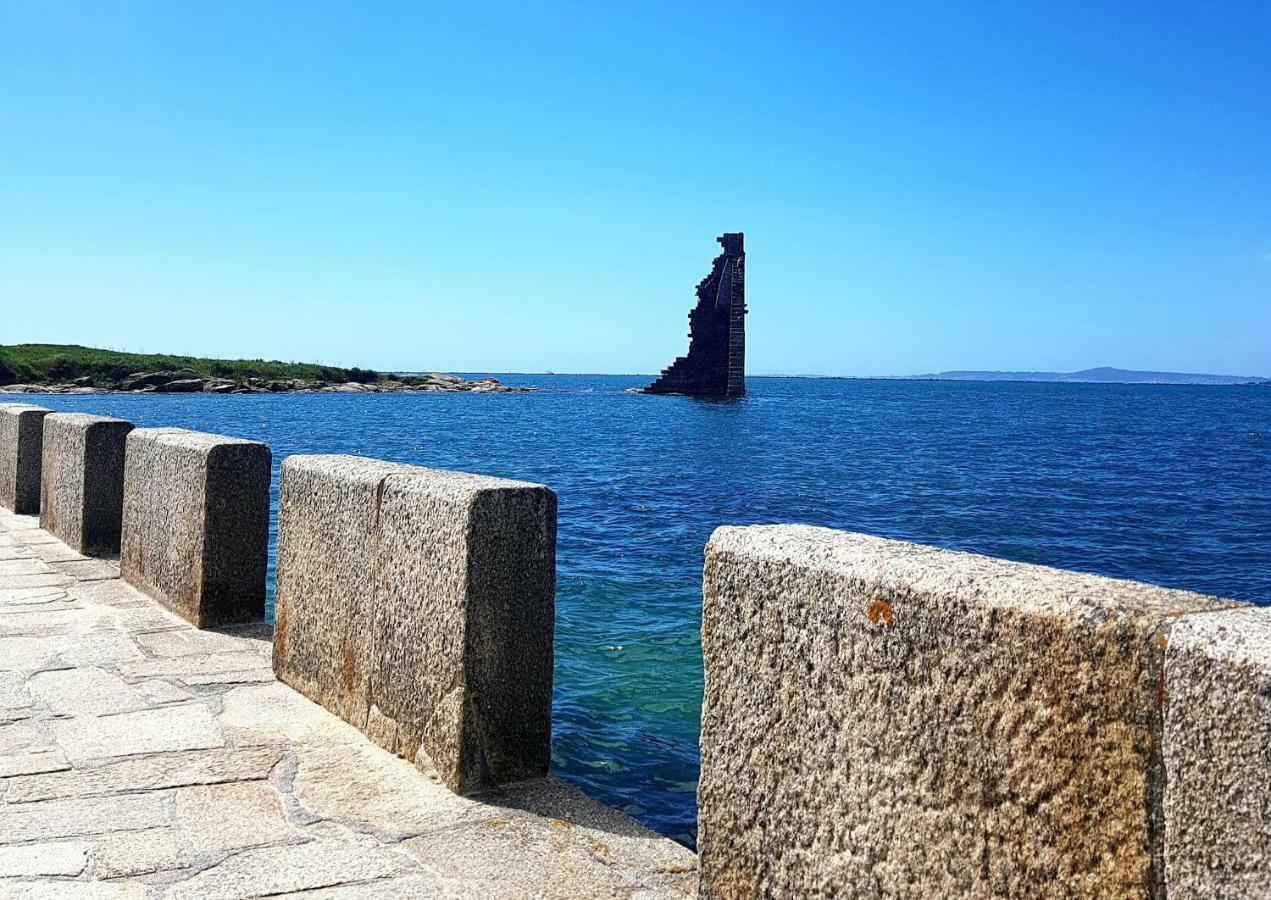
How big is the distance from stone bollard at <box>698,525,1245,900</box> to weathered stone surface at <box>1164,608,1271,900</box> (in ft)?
0.11

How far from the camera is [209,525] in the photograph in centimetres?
494

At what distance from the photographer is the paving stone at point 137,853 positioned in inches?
104

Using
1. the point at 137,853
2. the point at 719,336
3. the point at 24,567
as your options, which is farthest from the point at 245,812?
the point at 719,336

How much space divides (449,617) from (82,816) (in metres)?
1.13

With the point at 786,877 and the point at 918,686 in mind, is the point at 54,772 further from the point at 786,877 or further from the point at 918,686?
the point at 918,686

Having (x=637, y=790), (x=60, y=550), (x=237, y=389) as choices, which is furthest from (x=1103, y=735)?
(x=237, y=389)

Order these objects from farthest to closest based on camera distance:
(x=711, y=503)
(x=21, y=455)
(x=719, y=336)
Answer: (x=719, y=336), (x=711, y=503), (x=21, y=455)

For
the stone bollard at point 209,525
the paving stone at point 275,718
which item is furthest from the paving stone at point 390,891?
the stone bollard at point 209,525

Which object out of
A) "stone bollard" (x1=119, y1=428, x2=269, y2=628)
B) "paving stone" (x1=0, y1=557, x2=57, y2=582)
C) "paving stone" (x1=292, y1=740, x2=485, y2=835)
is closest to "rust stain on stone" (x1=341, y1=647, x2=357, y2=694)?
"paving stone" (x1=292, y1=740, x2=485, y2=835)

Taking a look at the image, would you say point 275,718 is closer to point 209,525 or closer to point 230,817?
point 230,817

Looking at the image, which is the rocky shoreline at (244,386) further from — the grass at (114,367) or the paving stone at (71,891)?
the paving stone at (71,891)

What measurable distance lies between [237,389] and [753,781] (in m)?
86.8

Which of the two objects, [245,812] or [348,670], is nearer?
[245,812]

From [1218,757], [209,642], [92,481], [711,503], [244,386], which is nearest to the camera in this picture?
[1218,757]
